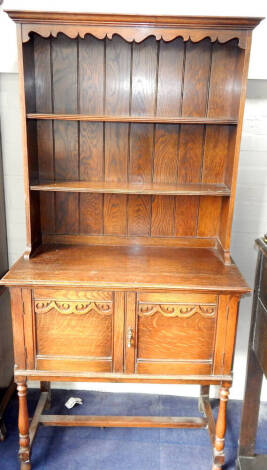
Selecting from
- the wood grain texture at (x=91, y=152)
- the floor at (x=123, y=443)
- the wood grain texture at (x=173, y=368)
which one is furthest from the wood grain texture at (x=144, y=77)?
the floor at (x=123, y=443)

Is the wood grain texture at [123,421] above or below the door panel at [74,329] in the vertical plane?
below

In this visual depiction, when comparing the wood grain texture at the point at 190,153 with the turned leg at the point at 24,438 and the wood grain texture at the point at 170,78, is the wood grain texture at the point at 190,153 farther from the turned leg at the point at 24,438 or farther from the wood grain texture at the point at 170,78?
the turned leg at the point at 24,438

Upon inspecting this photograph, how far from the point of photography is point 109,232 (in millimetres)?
2377

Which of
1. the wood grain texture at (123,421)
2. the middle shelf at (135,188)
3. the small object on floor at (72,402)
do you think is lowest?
the small object on floor at (72,402)

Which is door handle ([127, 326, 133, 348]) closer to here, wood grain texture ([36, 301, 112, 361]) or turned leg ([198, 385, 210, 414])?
wood grain texture ([36, 301, 112, 361])

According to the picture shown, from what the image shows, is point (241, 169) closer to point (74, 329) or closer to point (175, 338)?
point (175, 338)

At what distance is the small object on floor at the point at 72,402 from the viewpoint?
258 centimetres

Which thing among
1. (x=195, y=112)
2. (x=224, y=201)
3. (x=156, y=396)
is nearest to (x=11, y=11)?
(x=195, y=112)

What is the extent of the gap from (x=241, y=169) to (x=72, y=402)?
1.74m

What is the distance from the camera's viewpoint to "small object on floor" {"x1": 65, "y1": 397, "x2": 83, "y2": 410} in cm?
258

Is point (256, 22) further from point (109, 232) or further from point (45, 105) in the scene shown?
point (109, 232)

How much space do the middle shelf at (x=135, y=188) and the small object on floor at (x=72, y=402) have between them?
1.37 m

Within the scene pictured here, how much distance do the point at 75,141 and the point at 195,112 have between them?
656mm

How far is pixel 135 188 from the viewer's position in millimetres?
2090
